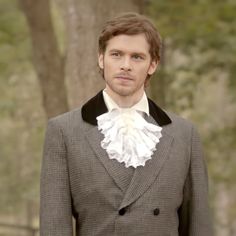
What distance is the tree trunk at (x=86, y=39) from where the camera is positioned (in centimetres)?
705

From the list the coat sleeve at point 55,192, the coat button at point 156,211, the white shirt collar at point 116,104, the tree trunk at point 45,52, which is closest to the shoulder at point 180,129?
the white shirt collar at point 116,104

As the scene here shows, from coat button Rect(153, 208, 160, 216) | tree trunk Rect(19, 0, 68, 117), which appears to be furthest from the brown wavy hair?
tree trunk Rect(19, 0, 68, 117)

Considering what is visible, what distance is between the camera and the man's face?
3590mm

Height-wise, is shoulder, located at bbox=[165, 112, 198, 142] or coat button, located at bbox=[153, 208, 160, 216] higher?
shoulder, located at bbox=[165, 112, 198, 142]

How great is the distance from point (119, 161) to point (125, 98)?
0.93 ft

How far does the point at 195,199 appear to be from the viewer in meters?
3.77

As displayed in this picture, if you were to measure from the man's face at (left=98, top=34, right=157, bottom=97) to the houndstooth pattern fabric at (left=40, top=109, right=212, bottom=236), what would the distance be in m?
0.25

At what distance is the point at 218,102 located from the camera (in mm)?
26734

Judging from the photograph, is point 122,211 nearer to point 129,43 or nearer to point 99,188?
point 99,188

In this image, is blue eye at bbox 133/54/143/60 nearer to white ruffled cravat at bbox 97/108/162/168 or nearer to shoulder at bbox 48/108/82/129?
white ruffled cravat at bbox 97/108/162/168

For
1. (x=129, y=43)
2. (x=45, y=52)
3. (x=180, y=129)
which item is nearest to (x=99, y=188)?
(x=180, y=129)

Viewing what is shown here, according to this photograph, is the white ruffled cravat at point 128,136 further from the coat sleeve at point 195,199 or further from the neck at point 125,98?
the coat sleeve at point 195,199

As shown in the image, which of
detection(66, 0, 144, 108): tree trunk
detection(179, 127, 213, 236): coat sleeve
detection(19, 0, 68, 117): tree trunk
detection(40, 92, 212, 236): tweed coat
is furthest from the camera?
detection(19, 0, 68, 117): tree trunk

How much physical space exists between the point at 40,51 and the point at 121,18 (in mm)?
5955
